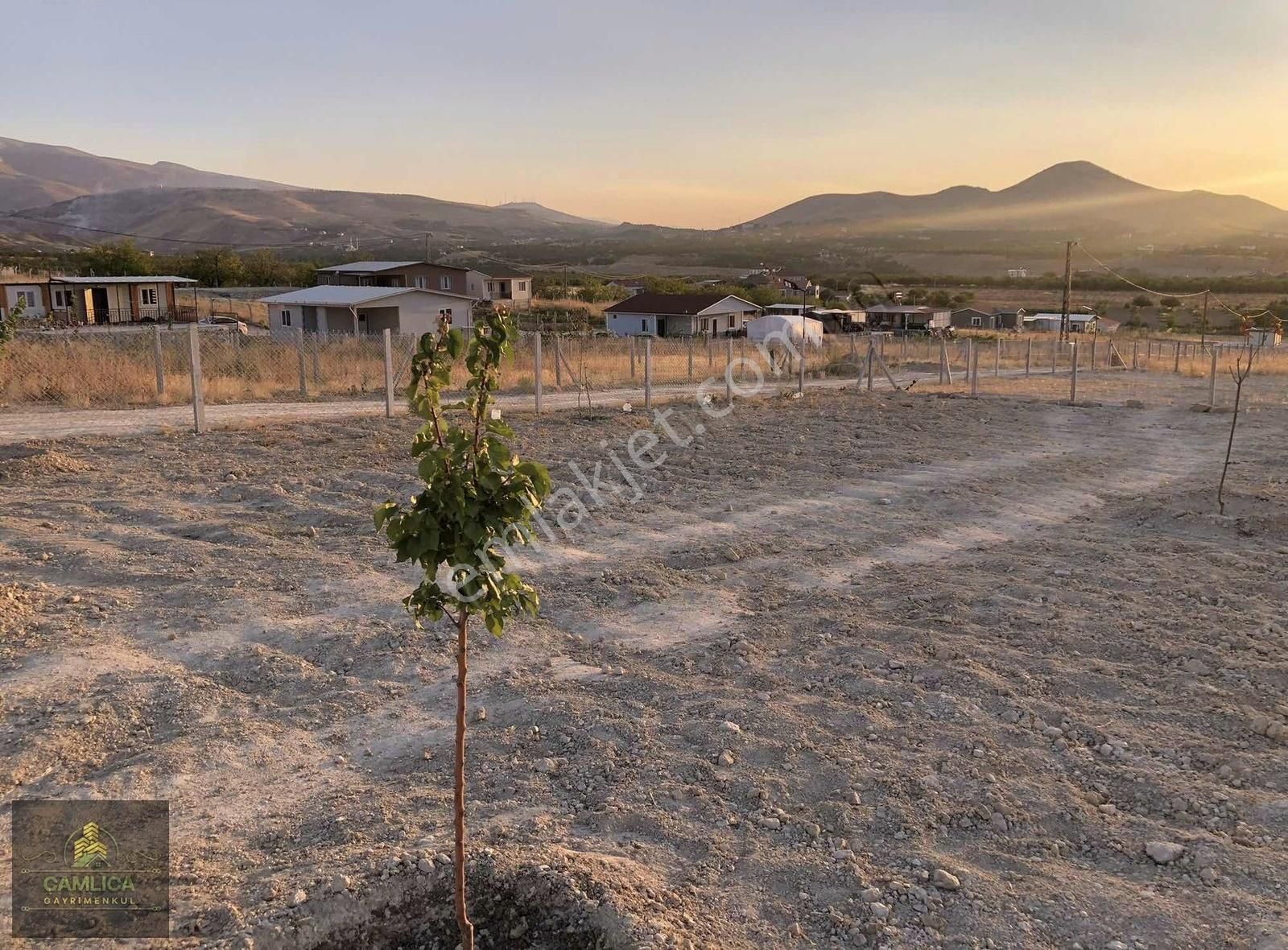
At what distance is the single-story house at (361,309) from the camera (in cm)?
3881

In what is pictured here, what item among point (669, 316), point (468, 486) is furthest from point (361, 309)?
point (468, 486)

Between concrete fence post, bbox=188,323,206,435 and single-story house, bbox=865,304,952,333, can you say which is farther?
single-story house, bbox=865,304,952,333

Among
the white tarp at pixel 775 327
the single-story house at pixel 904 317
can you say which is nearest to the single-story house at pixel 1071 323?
the single-story house at pixel 904 317

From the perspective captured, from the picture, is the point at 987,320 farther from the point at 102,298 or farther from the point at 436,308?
the point at 102,298

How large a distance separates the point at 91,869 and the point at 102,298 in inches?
1800

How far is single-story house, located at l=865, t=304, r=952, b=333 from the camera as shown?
69938 mm

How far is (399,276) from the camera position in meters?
52.6

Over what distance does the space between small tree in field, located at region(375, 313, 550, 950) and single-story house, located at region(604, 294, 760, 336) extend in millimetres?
46575

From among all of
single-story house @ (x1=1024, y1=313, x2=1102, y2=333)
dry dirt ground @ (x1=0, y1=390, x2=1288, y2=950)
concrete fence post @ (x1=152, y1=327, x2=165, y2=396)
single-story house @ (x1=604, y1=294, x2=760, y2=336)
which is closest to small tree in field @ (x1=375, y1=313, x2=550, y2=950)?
dry dirt ground @ (x1=0, y1=390, x2=1288, y2=950)

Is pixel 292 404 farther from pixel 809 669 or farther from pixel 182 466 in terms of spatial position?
pixel 809 669

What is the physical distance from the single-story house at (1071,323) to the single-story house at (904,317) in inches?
287

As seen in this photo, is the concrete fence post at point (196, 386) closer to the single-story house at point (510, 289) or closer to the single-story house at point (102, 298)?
the single-story house at point (102, 298)

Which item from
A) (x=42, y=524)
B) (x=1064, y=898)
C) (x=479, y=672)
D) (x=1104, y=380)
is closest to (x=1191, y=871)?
(x=1064, y=898)

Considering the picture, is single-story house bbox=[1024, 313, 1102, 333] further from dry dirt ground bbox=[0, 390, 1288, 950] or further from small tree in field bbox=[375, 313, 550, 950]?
small tree in field bbox=[375, 313, 550, 950]
